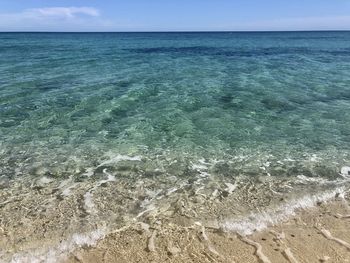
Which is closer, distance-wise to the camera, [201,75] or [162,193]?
[162,193]

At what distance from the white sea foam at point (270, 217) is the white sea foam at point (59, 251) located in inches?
102

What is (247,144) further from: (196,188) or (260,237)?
(260,237)

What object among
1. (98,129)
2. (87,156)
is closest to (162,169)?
(87,156)

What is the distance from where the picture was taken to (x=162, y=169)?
34.1ft

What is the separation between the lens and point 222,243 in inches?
275

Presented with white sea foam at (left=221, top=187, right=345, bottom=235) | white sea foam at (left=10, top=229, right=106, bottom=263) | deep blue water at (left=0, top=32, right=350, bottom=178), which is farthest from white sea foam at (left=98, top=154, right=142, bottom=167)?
white sea foam at (left=221, top=187, right=345, bottom=235)

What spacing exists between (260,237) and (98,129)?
27.3 ft

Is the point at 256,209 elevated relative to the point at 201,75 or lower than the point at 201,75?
elevated

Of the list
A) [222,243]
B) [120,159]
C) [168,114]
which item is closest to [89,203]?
[120,159]

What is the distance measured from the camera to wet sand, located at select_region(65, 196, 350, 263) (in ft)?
21.5

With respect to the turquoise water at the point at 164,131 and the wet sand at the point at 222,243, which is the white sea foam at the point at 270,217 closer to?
the wet sand at the point at 222,243

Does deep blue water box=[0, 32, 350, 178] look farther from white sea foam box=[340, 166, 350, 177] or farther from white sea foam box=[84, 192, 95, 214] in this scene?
white sea foam box=[84, 192, 95, 214]

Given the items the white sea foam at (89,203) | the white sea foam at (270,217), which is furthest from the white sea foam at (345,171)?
the white sea foam at (89,203)

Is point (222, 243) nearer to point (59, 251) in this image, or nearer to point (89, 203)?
point (59, 251)
